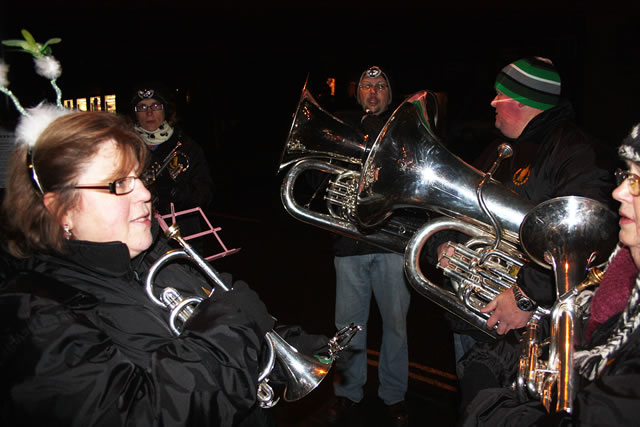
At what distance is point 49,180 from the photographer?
52.3 inches

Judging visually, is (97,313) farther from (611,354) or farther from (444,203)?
(444,203)

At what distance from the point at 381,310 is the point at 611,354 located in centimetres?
199

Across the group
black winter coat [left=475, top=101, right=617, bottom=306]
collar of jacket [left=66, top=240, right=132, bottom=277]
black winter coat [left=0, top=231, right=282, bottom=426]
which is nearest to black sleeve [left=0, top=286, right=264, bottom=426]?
black winter coat [left=0, top=231, right=282, bottom=426]

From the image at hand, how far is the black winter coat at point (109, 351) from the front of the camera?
3.49 feet

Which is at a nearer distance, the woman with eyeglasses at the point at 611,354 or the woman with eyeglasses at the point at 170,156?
the woman with eyeglasses at the point at 611,354

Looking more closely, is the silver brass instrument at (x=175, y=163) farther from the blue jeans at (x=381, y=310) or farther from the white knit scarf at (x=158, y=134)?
the blue jeans at (x=381, y=310)

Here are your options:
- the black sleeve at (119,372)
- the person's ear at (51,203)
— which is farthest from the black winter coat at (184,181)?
the black sleeve at (119,372)

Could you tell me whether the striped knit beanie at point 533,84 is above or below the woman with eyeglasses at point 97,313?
above

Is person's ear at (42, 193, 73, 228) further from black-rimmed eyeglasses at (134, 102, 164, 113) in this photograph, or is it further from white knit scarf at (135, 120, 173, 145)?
black-rimmed eyeglasses at (134, 102, 164, 113)

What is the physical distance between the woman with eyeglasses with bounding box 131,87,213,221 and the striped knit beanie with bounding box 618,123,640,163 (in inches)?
103

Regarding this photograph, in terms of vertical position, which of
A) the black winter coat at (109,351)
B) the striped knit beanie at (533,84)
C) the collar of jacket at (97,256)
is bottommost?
the black winter coat at (109,351)

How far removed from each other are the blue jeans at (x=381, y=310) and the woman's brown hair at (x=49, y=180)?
1.88 m

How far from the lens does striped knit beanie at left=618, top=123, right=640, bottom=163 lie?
1.15m

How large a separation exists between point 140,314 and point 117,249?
0.20m
